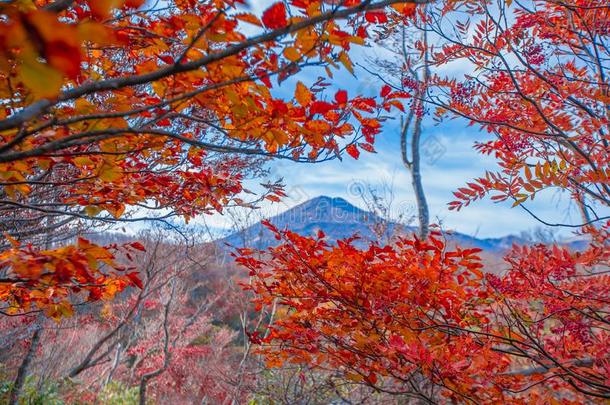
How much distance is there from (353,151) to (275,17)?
30.6 inches

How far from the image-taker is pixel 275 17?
0.91 metres

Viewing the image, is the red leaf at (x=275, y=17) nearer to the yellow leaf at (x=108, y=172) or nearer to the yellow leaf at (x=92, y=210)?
the yellow leaf at (x=108, y=172)

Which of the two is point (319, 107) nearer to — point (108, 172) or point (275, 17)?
point (275, 17)

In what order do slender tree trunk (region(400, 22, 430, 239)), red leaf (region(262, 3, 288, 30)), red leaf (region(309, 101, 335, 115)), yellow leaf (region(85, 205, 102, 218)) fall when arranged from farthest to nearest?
slender tree trunk (region(400, 22, 430, 239)) → yellow leaf (region(85, 205, 102, 218)) → red leaf (region(309, 101, 335, 115)) → red leaf (region(262, 3, 288, 30))

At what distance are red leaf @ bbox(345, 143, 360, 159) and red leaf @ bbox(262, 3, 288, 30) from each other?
2.41 feet

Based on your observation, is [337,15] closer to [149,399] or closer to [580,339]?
[580,339]

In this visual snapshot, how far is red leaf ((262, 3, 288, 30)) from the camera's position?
2.97ft

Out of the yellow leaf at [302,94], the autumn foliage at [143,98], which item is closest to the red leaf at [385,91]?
the autumn foliage at [143,98]

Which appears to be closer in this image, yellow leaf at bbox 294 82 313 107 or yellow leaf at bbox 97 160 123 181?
yellow leaf at bbox 294 82 313 107

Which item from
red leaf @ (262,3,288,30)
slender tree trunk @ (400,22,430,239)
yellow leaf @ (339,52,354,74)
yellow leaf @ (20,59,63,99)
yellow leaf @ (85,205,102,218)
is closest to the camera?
yellow leaf @ (20,59,63,99)

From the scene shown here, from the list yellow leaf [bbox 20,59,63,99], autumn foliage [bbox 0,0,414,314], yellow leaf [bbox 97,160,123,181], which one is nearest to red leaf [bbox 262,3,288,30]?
autumn foliage [bbox 0,0,414,314]

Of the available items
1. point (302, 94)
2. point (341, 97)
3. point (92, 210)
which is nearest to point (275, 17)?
point (302, 94)

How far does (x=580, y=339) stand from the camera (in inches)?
104

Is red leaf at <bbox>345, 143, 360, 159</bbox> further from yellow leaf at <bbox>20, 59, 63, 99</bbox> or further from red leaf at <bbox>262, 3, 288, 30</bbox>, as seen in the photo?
yellow leaf at <bbox>20, 59, 63, 99</bbox>
